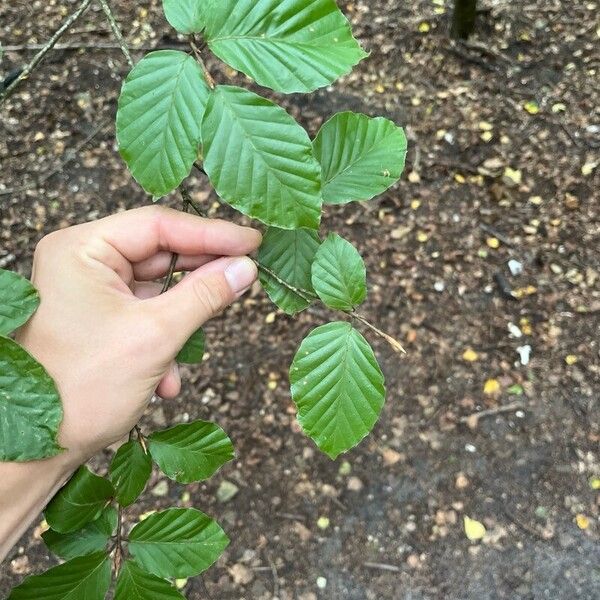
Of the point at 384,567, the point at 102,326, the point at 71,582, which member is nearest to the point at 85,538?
the point at 71,582

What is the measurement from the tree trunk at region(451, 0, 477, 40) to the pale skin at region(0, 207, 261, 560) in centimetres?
192

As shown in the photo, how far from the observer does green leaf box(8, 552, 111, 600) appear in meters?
0.90

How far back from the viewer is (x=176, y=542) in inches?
39.0

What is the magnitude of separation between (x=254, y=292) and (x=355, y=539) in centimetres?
94

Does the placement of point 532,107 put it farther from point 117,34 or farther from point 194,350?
point 117,34

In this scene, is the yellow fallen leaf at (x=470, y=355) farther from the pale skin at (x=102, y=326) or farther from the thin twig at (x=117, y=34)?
the thin twig at (x=117, y=34)

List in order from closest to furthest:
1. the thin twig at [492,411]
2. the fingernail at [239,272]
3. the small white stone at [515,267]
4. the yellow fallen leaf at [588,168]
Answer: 1. the fingernail at [239,272]
2. the thin twig at [492,411]
3. the small white stone at [515,267]
4. the yellow fallen leaf at [588,168]

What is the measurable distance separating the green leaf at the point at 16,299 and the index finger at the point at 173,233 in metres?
0.33

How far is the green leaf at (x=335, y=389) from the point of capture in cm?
91

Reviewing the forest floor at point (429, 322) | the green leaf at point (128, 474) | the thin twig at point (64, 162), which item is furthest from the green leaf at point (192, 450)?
the thin twig at point (64, 162)

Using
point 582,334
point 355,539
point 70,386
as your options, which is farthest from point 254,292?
point 70,386

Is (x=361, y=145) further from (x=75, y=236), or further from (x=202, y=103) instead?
(x=75, y=236)

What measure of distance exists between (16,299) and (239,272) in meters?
0.38

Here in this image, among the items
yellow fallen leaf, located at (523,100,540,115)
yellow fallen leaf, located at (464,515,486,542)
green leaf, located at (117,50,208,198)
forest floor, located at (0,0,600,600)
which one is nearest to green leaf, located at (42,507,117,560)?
green leaf, located at (117,50,208,198)
